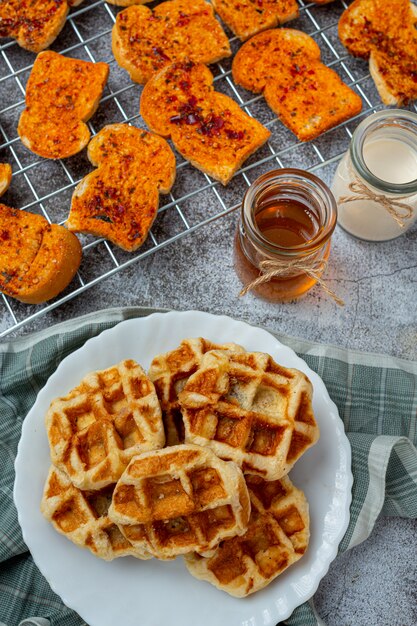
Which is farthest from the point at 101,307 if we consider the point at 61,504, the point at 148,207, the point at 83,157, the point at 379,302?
the point at 379,302

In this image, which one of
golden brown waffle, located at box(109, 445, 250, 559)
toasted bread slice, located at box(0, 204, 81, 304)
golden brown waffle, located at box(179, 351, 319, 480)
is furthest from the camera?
toasted bread slice, located at box(0, 204, 81, 304)

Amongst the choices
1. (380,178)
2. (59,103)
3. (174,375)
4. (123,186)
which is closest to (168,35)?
(59,103)

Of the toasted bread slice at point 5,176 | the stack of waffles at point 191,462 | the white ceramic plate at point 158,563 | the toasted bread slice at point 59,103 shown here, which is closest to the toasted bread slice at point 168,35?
the toasted bread slice at point 59,103

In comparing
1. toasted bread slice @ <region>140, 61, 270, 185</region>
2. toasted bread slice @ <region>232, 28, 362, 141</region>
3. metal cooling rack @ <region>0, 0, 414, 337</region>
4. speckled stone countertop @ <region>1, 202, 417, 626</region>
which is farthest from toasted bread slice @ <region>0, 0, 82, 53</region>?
speckled stone countertop @ <region>1, 202, 417, 626</region>

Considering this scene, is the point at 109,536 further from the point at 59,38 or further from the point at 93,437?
the point at 59,38

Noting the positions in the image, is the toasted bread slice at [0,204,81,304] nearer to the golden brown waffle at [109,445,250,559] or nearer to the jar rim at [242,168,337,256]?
the jar rim at [242,168,337,256]

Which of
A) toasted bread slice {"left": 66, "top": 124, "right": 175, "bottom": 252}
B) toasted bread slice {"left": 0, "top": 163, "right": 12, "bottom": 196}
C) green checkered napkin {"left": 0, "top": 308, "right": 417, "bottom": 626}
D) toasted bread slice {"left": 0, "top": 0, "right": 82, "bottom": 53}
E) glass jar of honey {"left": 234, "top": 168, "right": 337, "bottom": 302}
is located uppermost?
toasted bread slice {"left": 0, "top": 0, "right": 82, "bottom": 53}
